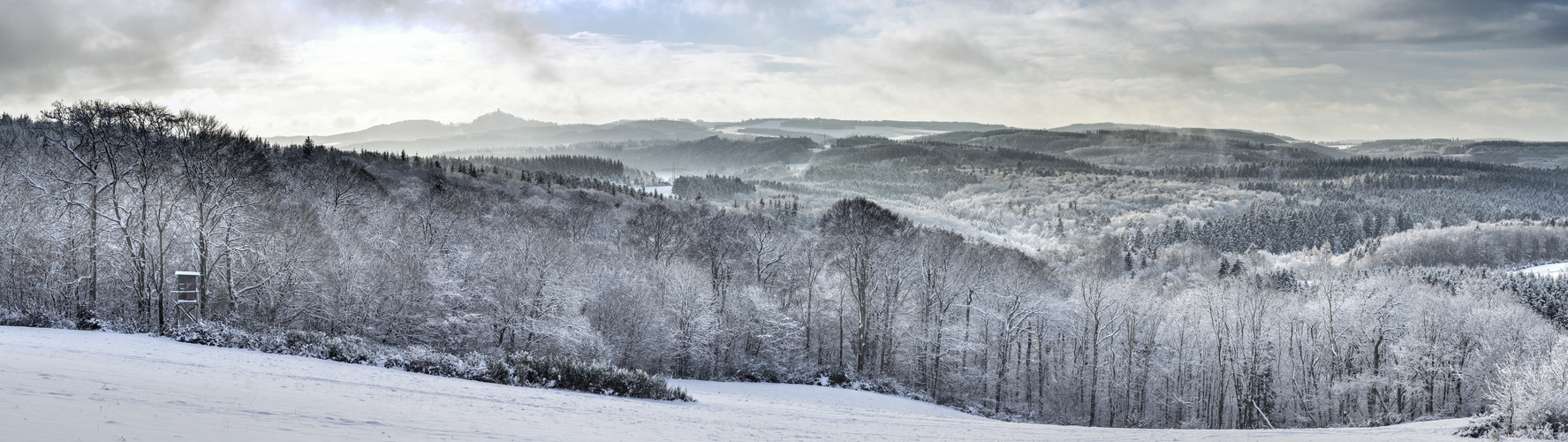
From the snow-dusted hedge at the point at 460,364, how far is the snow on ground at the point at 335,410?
1.34 metres

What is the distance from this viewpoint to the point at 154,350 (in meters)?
21.5

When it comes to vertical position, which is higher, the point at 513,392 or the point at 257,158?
the point at 257,158

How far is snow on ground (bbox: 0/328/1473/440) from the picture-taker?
11.2m

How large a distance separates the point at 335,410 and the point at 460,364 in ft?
39.1

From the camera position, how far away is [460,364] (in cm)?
2595

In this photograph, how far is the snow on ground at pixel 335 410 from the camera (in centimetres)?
1124

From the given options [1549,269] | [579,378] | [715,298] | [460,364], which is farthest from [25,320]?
[1549,269]

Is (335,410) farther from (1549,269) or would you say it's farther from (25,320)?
(1549,269)

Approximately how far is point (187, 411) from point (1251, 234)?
199 metres

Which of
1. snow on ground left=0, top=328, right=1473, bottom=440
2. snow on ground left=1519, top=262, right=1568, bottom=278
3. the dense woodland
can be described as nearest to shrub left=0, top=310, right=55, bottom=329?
the dense woodland

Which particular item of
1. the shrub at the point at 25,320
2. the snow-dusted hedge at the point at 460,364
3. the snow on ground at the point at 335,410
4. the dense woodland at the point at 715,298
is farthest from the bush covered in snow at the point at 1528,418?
the shrub at the point at 25,320

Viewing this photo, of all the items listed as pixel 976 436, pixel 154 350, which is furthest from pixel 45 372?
pixel 976 436

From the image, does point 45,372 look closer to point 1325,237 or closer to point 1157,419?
point 1157,419

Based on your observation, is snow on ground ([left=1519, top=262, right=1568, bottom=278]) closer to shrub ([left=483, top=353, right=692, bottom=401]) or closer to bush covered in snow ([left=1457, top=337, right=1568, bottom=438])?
bush covered in snow ([left=1457, top=337, right=1568, bottom=438])
